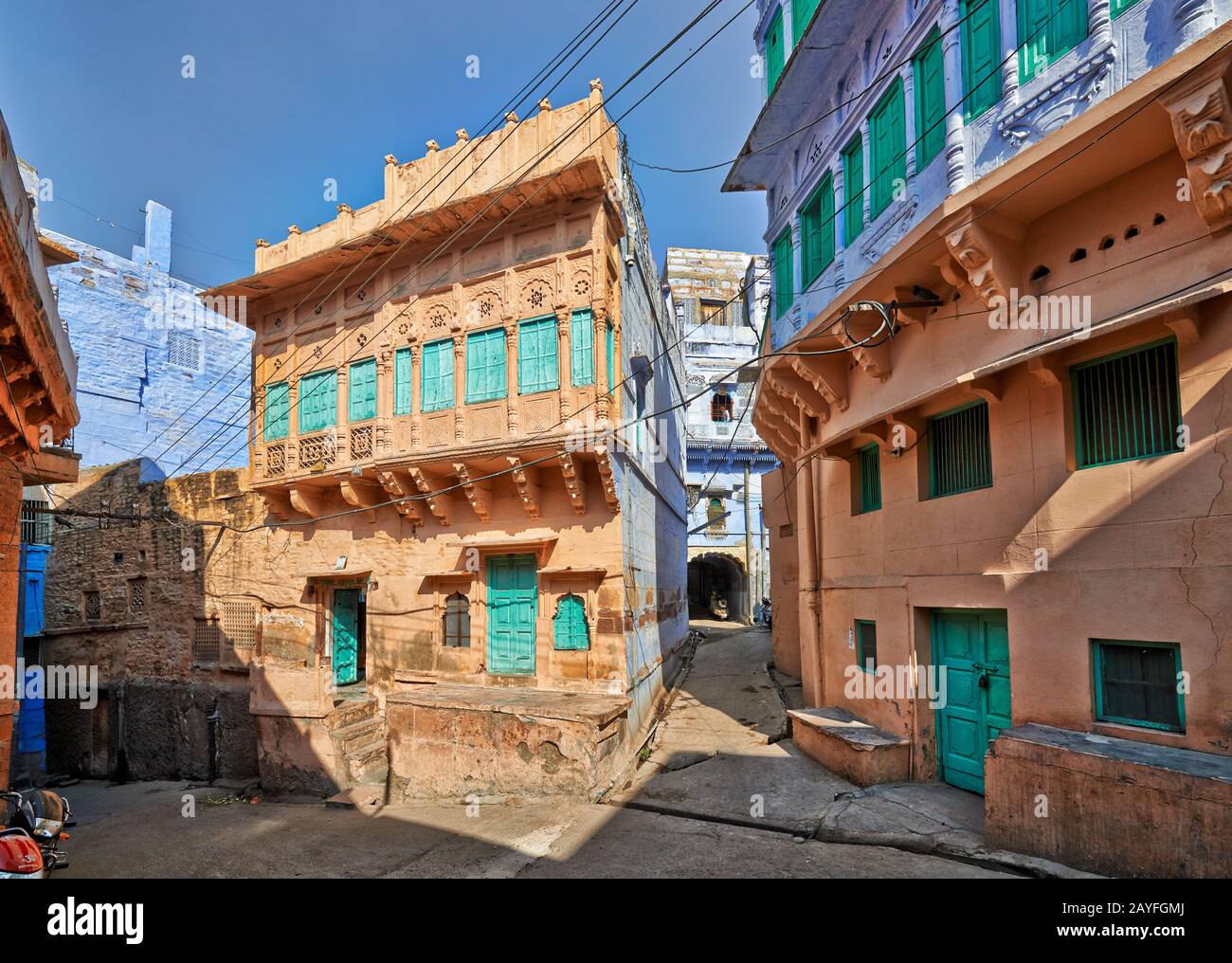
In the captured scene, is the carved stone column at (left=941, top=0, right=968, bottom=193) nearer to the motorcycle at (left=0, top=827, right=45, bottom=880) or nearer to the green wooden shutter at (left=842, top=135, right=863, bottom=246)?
the green wooden shutter at (left=842, top=135, right=863, bottom=246)

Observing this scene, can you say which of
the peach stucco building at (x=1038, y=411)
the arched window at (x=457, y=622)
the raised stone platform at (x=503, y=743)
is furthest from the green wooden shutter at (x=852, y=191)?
the arched window at (x=457, y=622)

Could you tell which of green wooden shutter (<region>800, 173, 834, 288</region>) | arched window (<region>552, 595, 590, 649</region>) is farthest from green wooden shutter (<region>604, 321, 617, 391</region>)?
arched window (<region>552, 595, 590, 649</region>)

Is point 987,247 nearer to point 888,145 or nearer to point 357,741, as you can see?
point 888,145

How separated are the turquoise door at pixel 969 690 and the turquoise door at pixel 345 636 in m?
11.7

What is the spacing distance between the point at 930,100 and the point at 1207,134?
10.7 feet

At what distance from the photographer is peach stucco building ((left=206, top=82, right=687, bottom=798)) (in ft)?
34.1

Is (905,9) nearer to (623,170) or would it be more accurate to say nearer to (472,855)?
(623,170)

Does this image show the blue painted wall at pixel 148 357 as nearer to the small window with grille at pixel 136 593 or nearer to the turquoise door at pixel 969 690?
the small window with grille at pixel 136 593

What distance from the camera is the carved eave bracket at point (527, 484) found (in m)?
10.9

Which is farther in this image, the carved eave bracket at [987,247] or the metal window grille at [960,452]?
the metal window grille at [960,452]

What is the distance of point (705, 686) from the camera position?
1492 cm

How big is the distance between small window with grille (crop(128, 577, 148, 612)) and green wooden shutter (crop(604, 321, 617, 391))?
1369 centimetres

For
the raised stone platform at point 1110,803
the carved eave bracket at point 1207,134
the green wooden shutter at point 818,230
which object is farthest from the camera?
the green wooden shutter at point 818,230

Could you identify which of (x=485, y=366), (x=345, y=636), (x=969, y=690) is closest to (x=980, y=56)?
(x=969, y=690)
